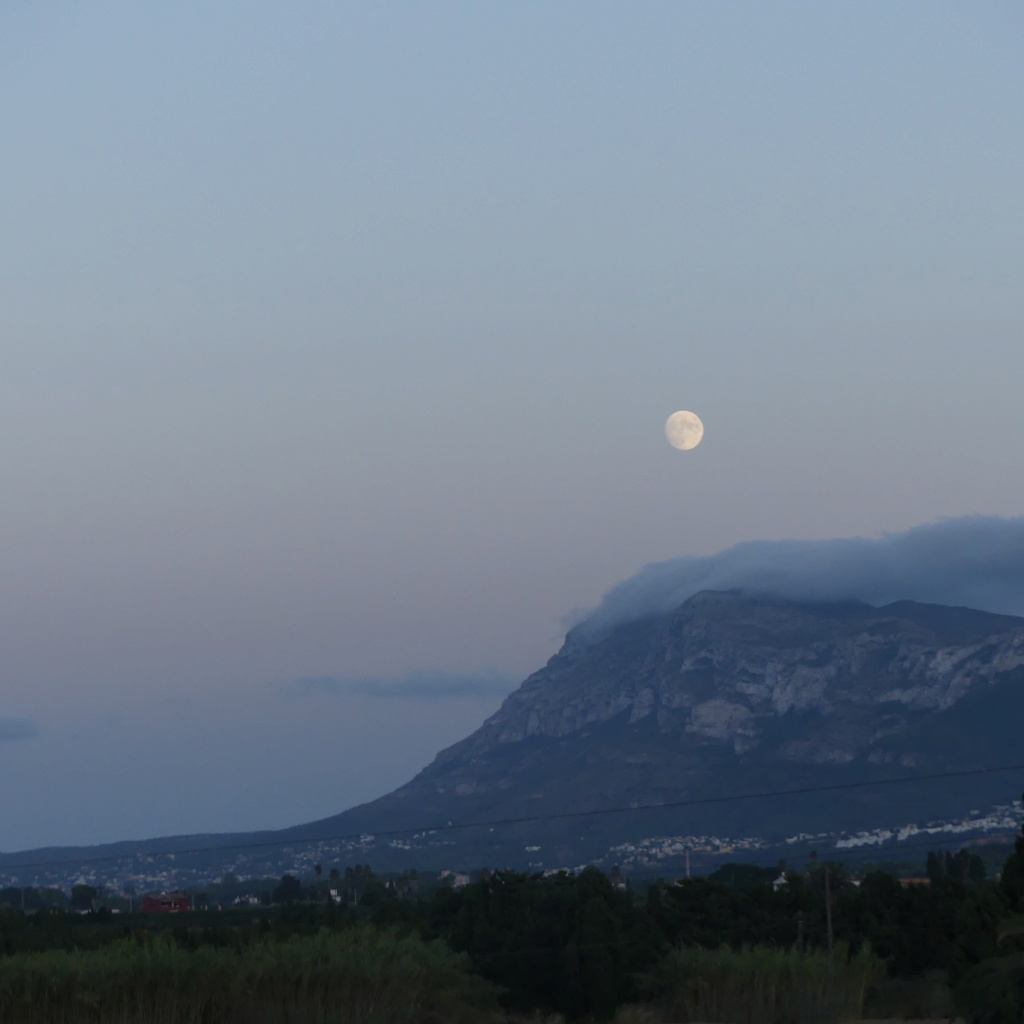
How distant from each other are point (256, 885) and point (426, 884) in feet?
76.5

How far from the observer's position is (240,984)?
104 feet

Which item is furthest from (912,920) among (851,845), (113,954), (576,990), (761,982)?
(851,845)

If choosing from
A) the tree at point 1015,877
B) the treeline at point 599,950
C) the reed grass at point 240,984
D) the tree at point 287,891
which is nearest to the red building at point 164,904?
the tree at point 287,891

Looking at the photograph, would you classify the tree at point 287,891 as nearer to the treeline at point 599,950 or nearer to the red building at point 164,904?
the red building at point 164,904

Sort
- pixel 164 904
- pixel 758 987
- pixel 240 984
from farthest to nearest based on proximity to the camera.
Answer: pixel 164 904 → pixel 758 987 → pixel 240 984

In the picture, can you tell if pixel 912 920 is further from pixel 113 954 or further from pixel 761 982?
pixel 113 954

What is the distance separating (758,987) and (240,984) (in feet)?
51.1

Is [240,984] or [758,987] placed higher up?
[240,984]

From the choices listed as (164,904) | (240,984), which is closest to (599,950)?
(240,984)

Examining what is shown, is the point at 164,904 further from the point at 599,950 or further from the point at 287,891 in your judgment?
the point at 599,950

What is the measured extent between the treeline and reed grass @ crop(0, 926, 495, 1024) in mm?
55

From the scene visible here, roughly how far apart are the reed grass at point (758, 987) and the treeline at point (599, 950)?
0.05 meters

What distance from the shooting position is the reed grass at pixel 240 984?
97.6 feet

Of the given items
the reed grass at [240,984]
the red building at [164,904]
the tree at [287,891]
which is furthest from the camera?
the tree at [287,891]
